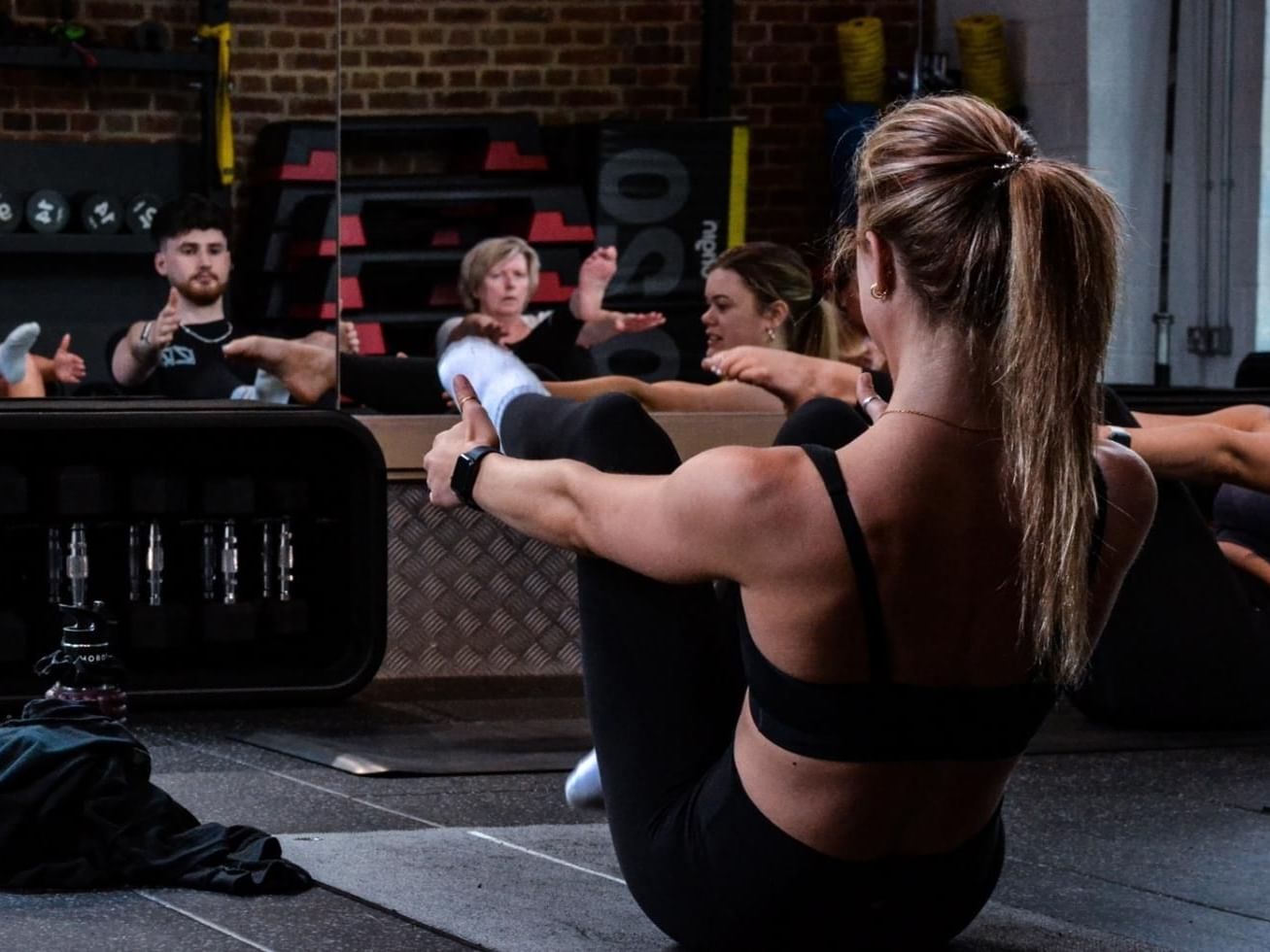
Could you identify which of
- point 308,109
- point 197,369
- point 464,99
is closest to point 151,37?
point 308,109

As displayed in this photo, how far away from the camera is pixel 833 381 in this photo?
12.1 ft

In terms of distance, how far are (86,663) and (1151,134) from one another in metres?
3.75

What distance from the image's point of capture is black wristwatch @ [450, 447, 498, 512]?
6.99 ft

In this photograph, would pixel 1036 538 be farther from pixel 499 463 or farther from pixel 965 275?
pixel 499 463

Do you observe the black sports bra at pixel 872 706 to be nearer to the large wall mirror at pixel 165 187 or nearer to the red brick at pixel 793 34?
the large wall mirror at pixel 165 187

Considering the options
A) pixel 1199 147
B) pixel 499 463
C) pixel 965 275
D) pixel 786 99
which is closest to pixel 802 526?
pixel 965 275

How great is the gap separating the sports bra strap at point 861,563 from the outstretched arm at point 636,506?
7cm

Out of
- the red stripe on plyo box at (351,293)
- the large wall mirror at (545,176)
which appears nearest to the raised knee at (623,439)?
the large wall mirror at (545,176)

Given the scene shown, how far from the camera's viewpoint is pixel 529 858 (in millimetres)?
2646

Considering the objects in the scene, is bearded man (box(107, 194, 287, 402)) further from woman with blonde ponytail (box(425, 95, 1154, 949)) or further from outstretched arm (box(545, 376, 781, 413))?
woman with blonde ponytail (box(425, 95, 1154, 949))

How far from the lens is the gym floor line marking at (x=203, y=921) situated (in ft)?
6.97

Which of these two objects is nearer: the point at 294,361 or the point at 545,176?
the point at 294,361

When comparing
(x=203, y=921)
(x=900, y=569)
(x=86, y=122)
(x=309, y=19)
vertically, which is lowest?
(x=203, y=921)

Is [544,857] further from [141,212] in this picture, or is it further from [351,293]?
[351,293]
